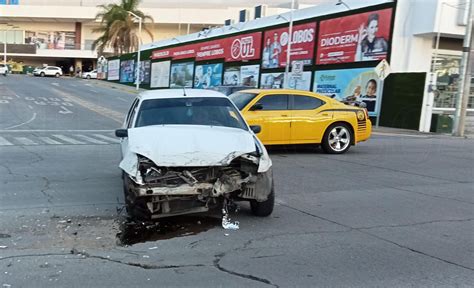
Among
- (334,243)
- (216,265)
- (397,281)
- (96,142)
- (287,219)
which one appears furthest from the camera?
(96,142)

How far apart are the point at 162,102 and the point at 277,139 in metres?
5.53

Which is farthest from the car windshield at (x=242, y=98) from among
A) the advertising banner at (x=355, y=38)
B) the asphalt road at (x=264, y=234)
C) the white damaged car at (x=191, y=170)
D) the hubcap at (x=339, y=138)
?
the advertising banner at (x=355, y=38)

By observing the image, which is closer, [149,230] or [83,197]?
[149,230]

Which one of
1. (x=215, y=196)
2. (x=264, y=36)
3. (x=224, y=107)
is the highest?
(x=264, y=36)

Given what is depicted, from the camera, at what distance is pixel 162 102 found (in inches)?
290

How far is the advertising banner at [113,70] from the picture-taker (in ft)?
222

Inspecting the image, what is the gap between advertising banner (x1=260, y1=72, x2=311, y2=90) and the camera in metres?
30.2

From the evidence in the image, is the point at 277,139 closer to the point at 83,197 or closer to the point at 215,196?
the point at 83,197

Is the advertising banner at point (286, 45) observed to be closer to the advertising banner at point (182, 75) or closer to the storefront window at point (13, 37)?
the advertising banner at point (182, 75)

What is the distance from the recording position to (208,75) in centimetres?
4478

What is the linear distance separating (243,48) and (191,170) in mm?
34131

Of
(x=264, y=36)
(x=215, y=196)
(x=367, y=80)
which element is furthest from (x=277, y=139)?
(x=264, y=36)

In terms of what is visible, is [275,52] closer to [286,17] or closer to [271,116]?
[286,17]

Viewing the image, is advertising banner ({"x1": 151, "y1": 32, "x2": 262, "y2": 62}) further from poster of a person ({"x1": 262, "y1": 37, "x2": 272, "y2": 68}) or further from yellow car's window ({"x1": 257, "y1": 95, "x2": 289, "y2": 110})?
yellow car's window ({"x1": 257, "y1": 95, "x2": 289, "y2": 110})
